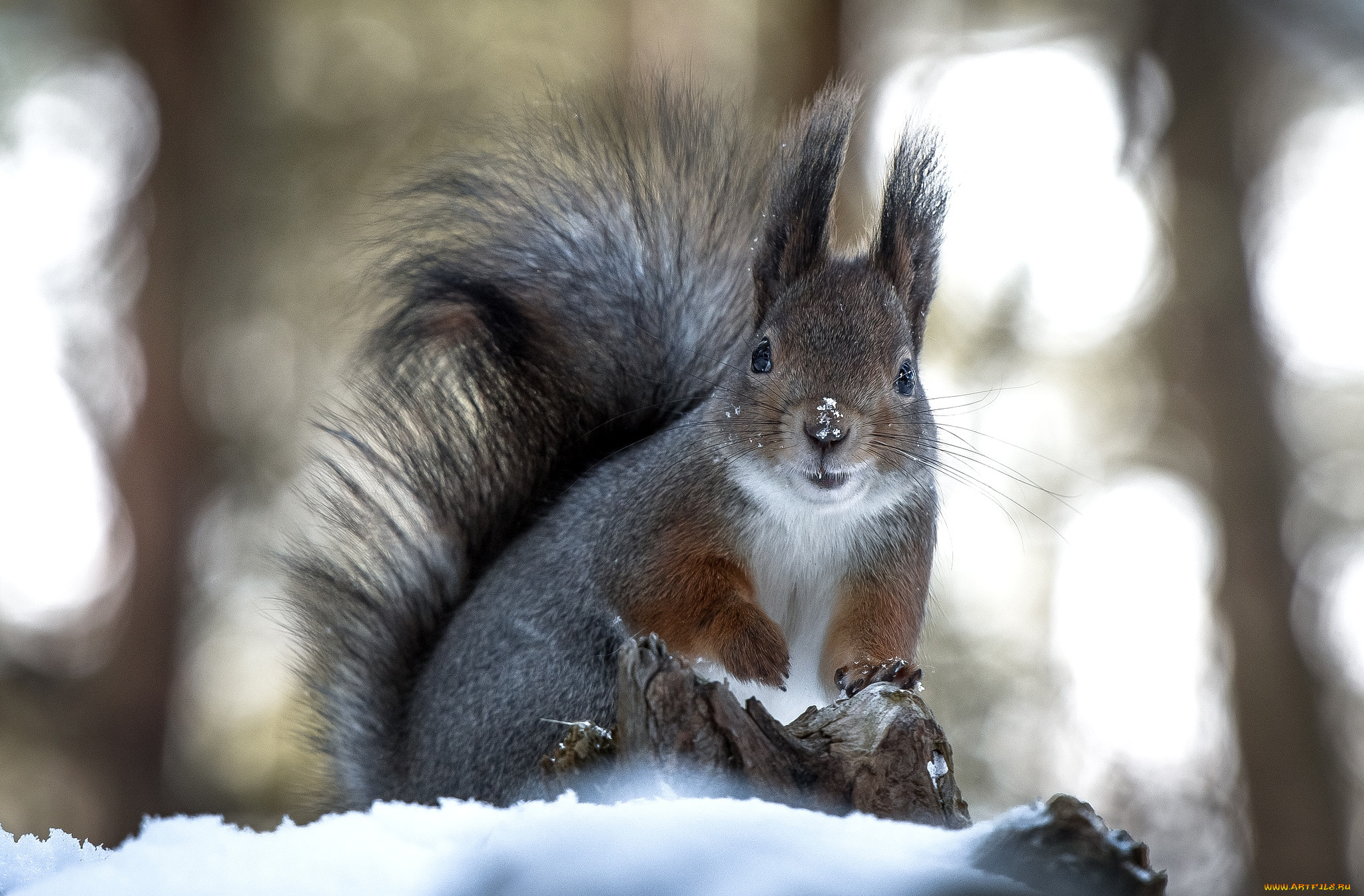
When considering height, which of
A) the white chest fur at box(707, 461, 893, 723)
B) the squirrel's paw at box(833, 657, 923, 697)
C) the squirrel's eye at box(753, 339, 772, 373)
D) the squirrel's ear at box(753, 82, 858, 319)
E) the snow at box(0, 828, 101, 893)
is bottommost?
the snow at box(0, 828, 101, 893)

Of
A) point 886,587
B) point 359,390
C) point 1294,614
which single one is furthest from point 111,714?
point 1294,614

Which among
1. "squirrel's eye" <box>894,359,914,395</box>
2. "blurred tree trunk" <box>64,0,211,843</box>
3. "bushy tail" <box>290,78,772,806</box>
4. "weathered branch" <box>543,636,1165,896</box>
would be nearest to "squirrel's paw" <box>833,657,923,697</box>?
"weathered branch" <box>543,636,1165,896</box>

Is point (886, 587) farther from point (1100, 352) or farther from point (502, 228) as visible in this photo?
point (1100, 352)

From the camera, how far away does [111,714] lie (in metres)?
2.79

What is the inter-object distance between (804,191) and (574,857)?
85cm

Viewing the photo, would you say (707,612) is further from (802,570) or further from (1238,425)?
(1238,425)

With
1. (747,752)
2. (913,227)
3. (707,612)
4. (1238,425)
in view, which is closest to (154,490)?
(707,612)

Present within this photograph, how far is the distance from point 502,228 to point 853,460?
2.29 ft

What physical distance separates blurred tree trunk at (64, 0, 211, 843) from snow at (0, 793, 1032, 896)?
2293mm

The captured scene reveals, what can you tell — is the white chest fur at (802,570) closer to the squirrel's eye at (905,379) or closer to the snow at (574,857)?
the squirrel's eye at (905,379)

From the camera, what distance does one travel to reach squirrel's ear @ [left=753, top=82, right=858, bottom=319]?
4.06ft

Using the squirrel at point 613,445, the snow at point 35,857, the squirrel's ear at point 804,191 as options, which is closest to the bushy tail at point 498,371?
the squirrel at point 613,445

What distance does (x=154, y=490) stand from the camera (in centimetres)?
284

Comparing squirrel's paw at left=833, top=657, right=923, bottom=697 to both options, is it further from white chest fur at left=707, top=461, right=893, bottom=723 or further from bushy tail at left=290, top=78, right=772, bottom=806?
bushy tail at left=290, top=78, right=772, bottom=806
